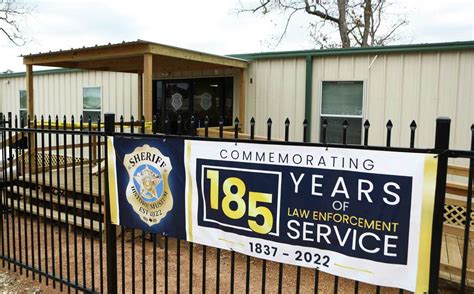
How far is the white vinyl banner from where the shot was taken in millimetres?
1721

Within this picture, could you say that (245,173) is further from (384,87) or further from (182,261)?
(384,87)

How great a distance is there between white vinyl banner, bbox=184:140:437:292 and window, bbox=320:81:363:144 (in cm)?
429

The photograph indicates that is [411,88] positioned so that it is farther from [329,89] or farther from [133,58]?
[133,58]

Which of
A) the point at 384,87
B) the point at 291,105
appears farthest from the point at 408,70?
the point at 291,105

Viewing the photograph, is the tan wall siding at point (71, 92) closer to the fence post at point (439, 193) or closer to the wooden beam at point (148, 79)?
the wooden beam at point (148, 79)

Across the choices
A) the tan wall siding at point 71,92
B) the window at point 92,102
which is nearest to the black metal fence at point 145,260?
the tan wall siding at point 71,92

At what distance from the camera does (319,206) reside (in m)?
1.93

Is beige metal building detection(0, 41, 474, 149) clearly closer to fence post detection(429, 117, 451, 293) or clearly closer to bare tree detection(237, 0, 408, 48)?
fence post detection(429, 117, 451, 293)

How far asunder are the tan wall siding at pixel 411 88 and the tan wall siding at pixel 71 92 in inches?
188

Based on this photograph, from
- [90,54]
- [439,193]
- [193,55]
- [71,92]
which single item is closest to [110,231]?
[439,193]

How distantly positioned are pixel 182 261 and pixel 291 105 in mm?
3568

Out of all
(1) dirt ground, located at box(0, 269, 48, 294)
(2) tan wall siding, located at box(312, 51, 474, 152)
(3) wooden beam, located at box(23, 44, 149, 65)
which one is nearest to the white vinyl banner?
(1) dirt ground, located at box(0, 269, 48, 294)

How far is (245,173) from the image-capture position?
2158mm

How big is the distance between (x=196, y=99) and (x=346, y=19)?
12.5 metres
